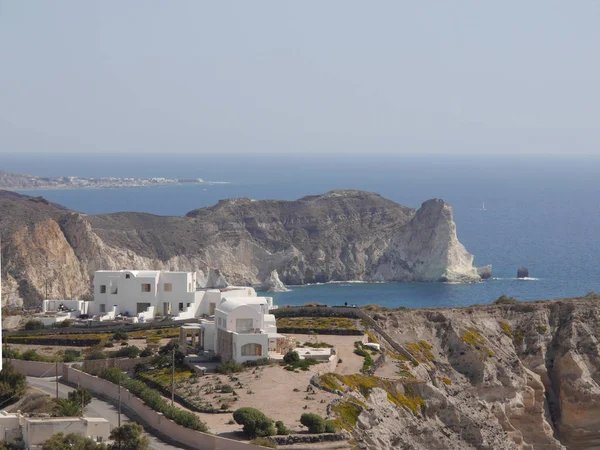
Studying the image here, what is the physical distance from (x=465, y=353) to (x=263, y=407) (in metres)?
21.8

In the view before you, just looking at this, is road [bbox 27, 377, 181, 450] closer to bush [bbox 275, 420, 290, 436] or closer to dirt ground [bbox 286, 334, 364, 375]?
bush [bbox 275, 420, 290, 436]

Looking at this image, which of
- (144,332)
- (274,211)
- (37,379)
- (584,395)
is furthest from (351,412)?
(274,211)

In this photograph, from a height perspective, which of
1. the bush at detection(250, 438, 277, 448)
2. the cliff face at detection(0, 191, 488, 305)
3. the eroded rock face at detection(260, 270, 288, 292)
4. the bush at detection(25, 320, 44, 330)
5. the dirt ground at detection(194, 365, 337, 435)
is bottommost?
the eroded rock face at detection(260, 270, 288, 292)

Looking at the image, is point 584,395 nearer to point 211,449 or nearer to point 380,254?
point 211,449

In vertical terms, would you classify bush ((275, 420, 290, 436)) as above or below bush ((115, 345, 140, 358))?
above

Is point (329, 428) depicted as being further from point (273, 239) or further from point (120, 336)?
point (273, 239)

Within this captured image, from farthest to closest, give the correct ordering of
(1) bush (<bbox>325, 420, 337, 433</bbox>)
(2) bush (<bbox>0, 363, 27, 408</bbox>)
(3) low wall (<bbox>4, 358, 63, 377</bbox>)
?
(3) low wall (<bbox>4, 358, 63, 377</bbox>)
(2) bush (<bbox>0, 363, 27, 408</bbox>)
(1) bush (<bbox>325, 420, 337, 433</bbox>)

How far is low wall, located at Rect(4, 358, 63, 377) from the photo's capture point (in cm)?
5128

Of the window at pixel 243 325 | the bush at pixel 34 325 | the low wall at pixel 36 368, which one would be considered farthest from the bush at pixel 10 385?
the bush at pixel 34 325

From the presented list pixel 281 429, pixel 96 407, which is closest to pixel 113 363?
pixel 96 407

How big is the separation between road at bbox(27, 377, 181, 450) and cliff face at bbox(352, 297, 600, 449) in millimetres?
12910

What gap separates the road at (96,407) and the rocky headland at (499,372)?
973cm

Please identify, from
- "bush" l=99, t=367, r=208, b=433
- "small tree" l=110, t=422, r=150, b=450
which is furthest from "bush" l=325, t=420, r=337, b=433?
"small tree" l=110, t=422, r=150, b=450

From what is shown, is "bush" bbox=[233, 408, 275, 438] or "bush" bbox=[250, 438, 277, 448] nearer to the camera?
"bush" bbox=[250, 438, 277, 448]
